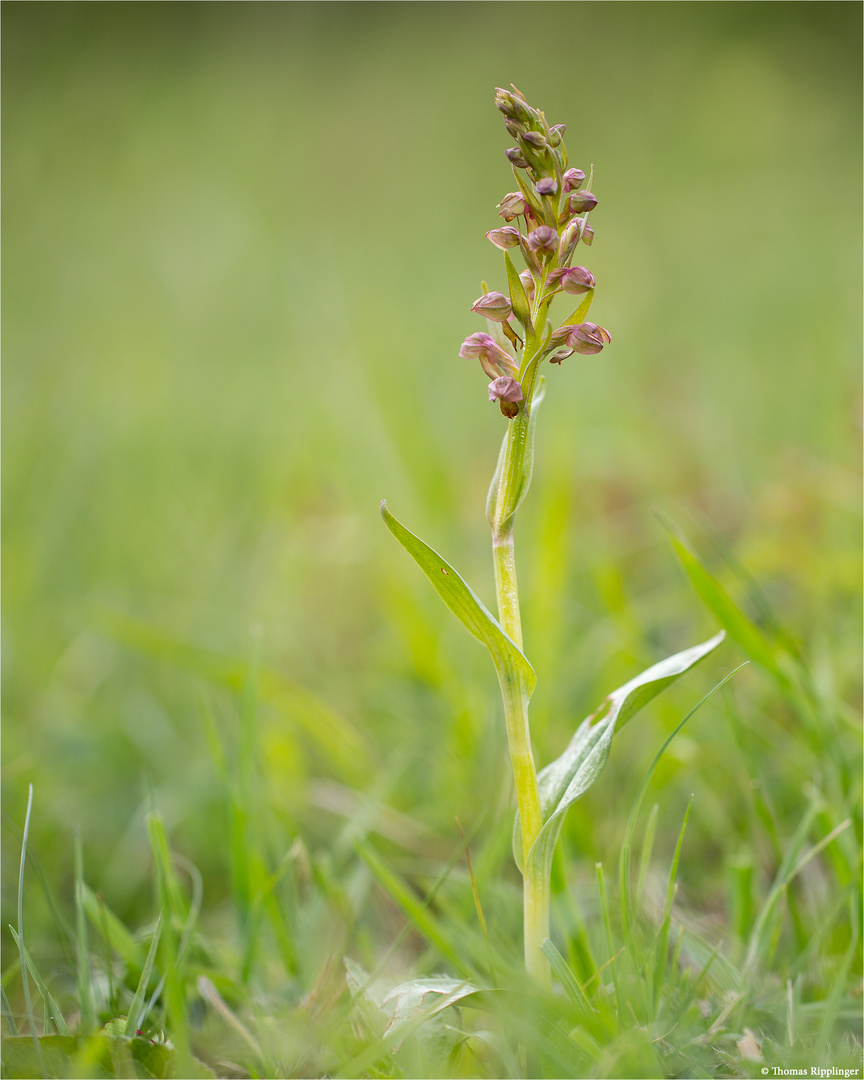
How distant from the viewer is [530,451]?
44.3 inches

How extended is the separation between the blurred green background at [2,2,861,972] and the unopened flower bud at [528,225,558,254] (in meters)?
0.92

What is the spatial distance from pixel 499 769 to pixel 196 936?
811 millimetres

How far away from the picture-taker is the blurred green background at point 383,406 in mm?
2041

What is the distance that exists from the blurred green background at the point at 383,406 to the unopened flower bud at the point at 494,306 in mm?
831

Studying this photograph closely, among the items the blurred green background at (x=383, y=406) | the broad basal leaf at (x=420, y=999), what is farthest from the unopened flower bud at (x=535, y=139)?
the broad basal leaf at (x=420, y=999)

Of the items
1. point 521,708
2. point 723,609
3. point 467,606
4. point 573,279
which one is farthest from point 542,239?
point 723,609

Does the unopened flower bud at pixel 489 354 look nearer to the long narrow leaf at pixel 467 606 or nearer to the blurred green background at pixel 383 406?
the long narrow leaf at pixel 467 606

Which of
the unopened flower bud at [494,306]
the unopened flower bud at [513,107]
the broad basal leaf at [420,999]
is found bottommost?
the broad basal leaf at [420,999]

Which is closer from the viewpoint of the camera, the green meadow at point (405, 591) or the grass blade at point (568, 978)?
the grass blade at point (568, 978)

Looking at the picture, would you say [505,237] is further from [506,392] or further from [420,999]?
[420,999]

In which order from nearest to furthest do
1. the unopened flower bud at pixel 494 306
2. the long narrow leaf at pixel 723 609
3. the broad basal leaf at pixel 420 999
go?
the broad basal leaf at pixel 420 999, the unopened flower bud at pixel 494 306, the long narrow leaf at pixel 723 609

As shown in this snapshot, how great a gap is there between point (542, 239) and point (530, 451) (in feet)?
0.96

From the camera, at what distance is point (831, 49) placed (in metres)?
8.32

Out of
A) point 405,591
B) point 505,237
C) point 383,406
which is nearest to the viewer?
point 505,237
